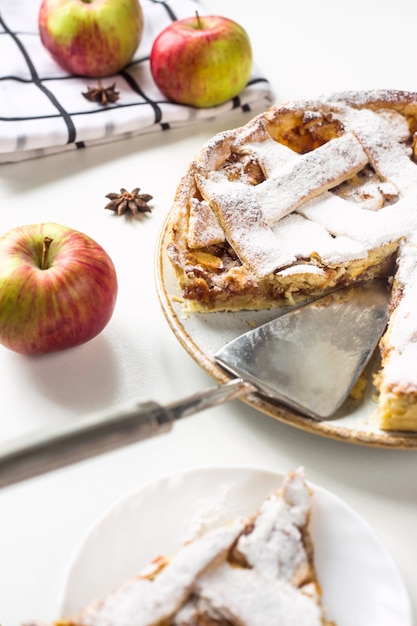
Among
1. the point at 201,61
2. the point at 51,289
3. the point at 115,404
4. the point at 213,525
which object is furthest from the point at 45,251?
the point at 201,61

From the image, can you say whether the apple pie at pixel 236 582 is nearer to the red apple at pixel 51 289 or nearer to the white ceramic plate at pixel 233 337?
the white ceramic plate at pixel 233 337

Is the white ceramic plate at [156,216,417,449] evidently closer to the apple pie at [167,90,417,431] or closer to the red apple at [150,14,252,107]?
the apple pie at [167,90,417,431]

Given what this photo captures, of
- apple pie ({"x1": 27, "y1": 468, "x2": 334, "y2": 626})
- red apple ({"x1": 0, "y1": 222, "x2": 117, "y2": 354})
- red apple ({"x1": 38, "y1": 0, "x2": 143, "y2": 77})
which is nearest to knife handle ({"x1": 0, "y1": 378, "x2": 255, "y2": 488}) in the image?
apple pie ({"x1": 27, "y1": 468, "x2": 334, "y2": 626})

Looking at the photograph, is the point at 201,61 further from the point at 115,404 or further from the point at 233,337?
the point at 115,404

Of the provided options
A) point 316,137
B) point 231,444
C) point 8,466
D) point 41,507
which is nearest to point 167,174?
point 316,137

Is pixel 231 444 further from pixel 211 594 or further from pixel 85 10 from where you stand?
pixel 85 10

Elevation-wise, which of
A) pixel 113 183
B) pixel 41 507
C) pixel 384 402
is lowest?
pixel 41 507

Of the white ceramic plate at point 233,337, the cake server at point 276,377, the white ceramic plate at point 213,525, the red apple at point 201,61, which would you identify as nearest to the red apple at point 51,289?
the white ceramic plate at point 233,337
